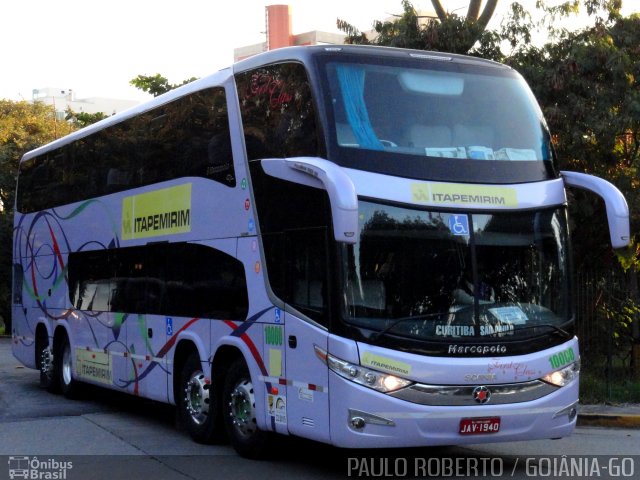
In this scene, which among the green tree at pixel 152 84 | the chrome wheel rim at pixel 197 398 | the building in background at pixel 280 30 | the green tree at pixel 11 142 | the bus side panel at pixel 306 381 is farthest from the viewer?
the building in background at pixel 280 30

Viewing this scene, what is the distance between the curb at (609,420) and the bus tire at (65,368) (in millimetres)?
7847

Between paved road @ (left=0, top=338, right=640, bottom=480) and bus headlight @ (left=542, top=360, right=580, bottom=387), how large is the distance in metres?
0.89

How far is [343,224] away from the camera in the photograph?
8125 mm

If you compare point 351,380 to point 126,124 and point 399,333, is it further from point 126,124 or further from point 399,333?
point 126,124

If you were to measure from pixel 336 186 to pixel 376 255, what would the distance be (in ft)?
2.85

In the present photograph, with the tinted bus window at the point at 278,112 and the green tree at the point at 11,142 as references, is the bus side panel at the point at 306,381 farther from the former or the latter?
the green tree at the point at 11,142

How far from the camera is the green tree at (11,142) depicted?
37.8 metres

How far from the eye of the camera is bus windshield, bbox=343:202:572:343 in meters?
8.77

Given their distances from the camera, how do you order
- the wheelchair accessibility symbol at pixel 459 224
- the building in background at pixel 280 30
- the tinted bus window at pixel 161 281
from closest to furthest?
the wheelchair accessibility symbol at pixel 459 224, the tinted bus window at pixel 161 281, the building in background at pixel 280 30

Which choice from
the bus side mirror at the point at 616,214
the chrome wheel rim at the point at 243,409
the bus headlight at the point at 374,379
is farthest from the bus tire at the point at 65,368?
the bus side mirror at the point at 616,214

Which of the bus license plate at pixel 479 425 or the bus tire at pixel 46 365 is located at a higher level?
the bus license plate at pixel 479 425

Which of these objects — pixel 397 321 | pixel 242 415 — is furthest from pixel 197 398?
pixel 397 321

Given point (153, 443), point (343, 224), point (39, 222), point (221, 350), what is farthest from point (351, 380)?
point (39, 222)

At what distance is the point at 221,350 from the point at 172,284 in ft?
5.29
